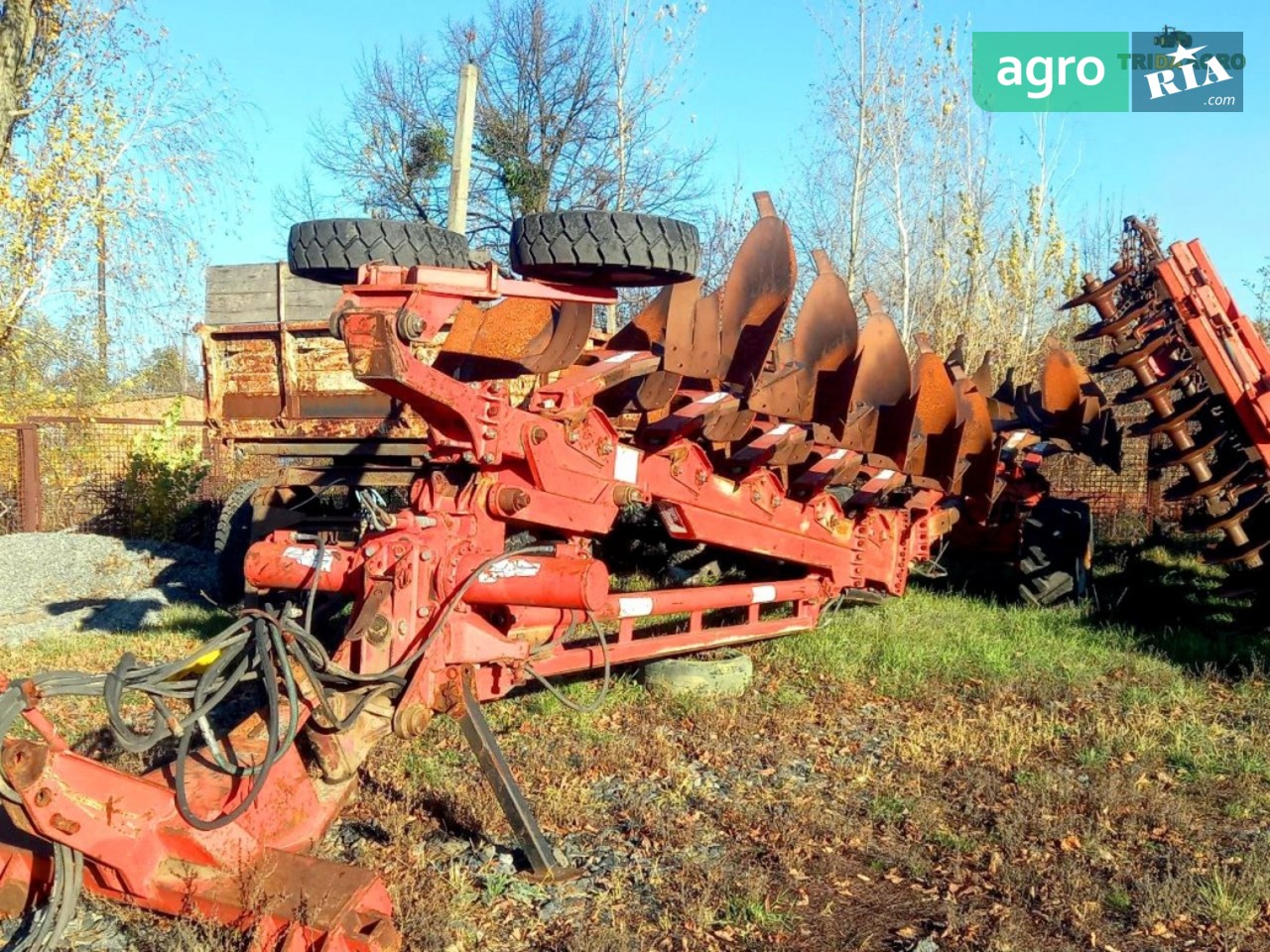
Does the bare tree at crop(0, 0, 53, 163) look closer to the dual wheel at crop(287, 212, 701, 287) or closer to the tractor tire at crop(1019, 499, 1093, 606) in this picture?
the dual wheel at crop(287, 212, 701, 287)

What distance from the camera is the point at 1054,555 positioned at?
8.38 metres

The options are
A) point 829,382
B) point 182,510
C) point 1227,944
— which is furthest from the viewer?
point 182,510

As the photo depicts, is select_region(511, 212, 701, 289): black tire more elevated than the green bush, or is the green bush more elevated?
select_region(511, 212, 701, 289): black tire

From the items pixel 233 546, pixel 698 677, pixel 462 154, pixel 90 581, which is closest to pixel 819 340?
pixel 698 677

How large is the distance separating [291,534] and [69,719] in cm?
240

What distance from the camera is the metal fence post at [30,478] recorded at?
44.9 ft

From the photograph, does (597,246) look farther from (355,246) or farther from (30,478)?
(30,478)

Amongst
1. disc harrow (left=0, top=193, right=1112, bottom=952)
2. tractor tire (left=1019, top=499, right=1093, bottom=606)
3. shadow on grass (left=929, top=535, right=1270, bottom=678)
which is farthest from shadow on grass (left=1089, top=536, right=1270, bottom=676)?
disc harrow (left=0, top=193, right=1112, bottom=952)

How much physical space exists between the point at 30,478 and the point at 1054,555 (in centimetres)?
1183

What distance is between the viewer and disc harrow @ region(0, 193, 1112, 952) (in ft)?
10.5

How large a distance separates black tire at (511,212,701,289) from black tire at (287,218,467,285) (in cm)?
33

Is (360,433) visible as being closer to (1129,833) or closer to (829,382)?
(829,382)

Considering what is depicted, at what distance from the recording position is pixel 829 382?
625cm

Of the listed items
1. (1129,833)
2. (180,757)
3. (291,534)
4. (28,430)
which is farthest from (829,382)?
(28,430)
